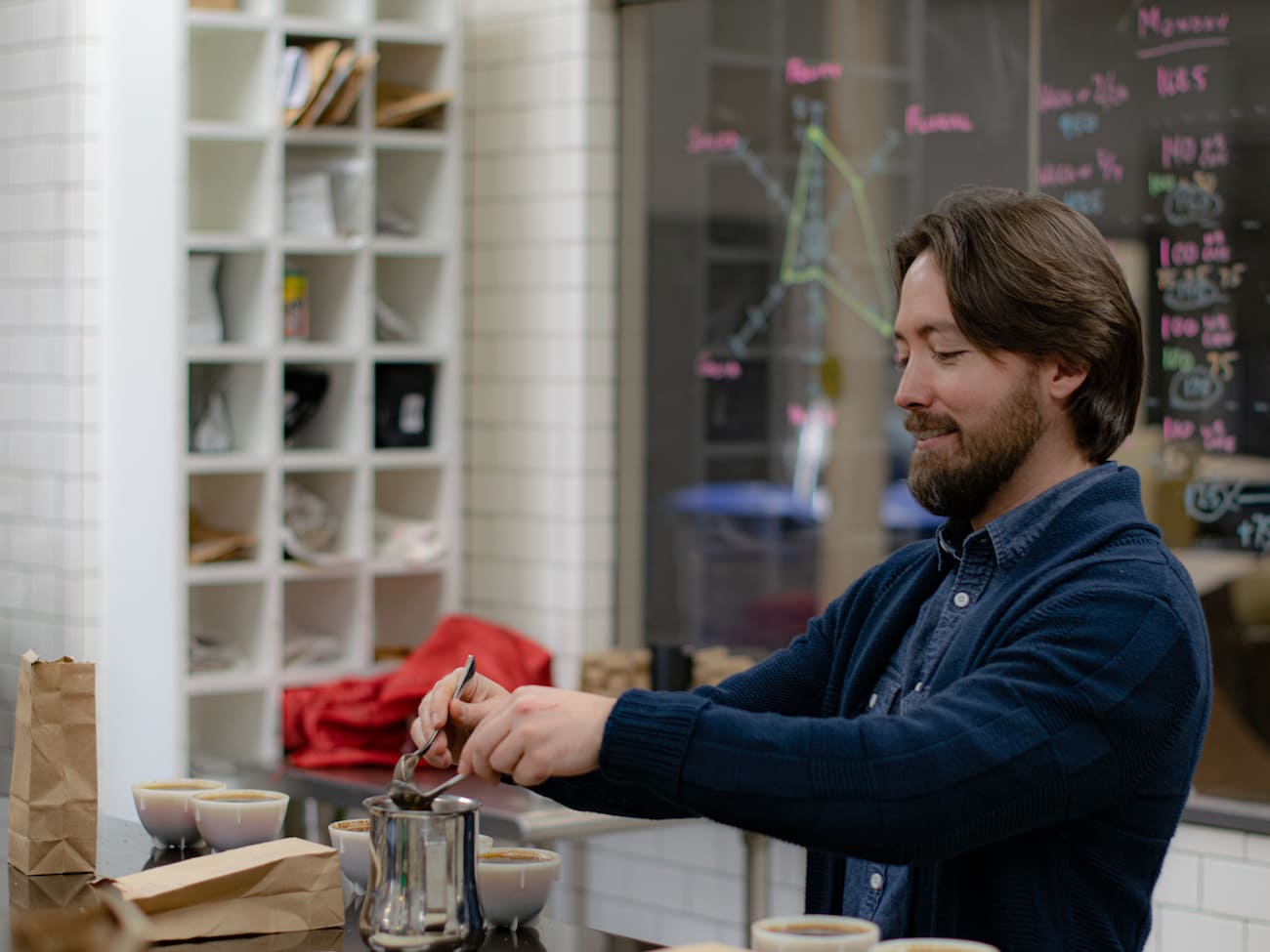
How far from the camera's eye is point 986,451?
2.11 meters

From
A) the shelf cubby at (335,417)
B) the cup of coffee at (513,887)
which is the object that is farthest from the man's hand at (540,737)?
the shelf cubby at (335,417)

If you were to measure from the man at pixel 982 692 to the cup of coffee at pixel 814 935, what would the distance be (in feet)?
0.54

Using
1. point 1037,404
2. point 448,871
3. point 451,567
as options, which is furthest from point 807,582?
point 448,871

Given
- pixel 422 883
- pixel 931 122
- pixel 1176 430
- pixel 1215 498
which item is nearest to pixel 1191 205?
pixel 1176 430

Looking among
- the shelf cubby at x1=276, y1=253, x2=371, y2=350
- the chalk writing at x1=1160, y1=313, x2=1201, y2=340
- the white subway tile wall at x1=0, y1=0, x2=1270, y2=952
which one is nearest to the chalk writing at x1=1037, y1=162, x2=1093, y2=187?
the chalk writing at x1=1160, y1=313, x2=1201, y2=340

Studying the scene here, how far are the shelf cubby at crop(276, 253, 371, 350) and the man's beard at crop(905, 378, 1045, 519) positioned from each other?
8.58ft

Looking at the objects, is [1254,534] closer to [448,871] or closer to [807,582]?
[807,582]

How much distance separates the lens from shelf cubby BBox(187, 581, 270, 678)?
4.42 metres

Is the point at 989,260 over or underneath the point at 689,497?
over

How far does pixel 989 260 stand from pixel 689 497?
259 centimetres

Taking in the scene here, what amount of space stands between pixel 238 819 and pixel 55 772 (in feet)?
0.76

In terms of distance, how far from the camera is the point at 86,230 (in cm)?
430

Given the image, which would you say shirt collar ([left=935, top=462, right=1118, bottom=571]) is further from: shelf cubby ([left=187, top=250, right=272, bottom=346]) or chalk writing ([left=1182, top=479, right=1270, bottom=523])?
shelf cubby ([left=187, top=250, right=272, bottom=346])

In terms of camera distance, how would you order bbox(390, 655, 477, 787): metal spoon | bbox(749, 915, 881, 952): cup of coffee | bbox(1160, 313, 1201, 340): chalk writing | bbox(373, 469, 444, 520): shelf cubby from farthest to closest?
1. bbox(373, 469, 444, 520): shelf cubby
2. bbox(1160, 313, 1201, 340): chalk writing
3. bbox(390, 655, 477, 787): metal spoon
4. bbox(749, 915, 881, 952): cup of coffee
